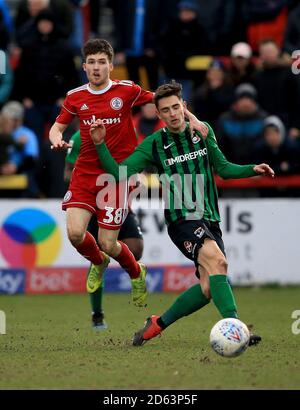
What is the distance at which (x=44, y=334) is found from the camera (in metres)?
9.39

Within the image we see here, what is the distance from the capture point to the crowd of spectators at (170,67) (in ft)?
46.8

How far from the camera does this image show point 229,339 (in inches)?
290

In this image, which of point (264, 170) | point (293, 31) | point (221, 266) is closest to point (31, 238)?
point (293, 31)

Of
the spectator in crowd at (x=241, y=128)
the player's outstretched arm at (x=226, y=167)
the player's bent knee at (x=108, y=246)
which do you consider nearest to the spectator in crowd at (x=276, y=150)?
the spectator in crowd at (x=241, y=128)

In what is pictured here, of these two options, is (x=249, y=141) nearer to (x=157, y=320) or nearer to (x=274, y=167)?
(x=274, y=167)

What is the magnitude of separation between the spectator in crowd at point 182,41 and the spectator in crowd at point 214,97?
20.4 inches

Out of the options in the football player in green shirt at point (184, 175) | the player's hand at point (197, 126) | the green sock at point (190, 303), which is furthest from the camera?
the player's hand at point (197, 126)

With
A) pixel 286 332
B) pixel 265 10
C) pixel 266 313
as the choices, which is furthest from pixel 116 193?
pixel 265 10

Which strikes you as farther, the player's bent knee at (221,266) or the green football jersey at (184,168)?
the green football jersey at (184,168)

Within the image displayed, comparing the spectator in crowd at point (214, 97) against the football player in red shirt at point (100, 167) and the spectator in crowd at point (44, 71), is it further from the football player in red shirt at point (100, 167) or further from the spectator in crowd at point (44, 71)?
the football player in red shirt at point (100, 167)

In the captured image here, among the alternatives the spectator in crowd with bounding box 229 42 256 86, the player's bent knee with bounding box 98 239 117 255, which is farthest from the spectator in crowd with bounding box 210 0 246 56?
the player's bent knee with bounding box 98 239 117 255

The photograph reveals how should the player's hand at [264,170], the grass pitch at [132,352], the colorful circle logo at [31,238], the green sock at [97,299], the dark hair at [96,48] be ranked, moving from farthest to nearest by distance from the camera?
the colorful circle logo at [31,238], the green sock at [97,299], the dark hair at [96,48], the player's hand at [264,170], the grass pitch at [132,352]

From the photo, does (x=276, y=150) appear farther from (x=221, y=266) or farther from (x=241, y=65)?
(x=221, y=266)

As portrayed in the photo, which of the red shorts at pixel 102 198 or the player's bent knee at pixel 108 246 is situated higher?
the red shorts at pixel 102 198
